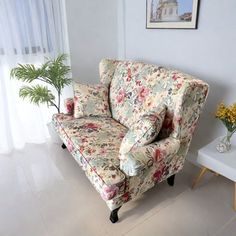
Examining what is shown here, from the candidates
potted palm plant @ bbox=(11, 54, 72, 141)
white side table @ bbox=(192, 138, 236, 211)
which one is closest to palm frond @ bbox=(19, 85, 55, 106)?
potted palm plant @ bbox=(11, 54, 72, 141)

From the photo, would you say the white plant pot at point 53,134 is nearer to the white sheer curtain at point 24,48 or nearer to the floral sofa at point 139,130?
the white sheer curtain at point 24,48

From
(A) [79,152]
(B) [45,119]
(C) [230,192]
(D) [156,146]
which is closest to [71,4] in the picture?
(B) [45,119]

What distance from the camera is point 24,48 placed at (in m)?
2.18

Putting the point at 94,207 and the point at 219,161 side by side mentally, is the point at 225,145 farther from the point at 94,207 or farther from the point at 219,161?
the point at 94,207

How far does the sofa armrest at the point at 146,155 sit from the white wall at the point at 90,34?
155cm

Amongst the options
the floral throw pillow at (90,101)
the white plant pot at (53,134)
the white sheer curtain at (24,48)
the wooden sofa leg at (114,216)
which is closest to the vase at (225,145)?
the wooden sofa leg at (114,216)

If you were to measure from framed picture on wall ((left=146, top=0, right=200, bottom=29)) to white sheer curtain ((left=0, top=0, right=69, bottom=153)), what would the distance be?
94 centimetres

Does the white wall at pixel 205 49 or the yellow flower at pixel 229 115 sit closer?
the yellow flower at pixel 229 115

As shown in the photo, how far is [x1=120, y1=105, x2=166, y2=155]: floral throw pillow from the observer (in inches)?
54.1

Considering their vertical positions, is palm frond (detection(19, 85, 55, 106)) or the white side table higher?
palm frond (detection(19, 85, 55, 106))

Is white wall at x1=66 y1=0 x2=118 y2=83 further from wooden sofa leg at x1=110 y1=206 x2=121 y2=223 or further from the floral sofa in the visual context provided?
wooden sofa leg at x1=110 y1=206 x2=121 y2=223

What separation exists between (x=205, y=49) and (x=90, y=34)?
1.36m

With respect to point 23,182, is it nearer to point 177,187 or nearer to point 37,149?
point 37,149

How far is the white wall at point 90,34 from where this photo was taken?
7.72 ft
